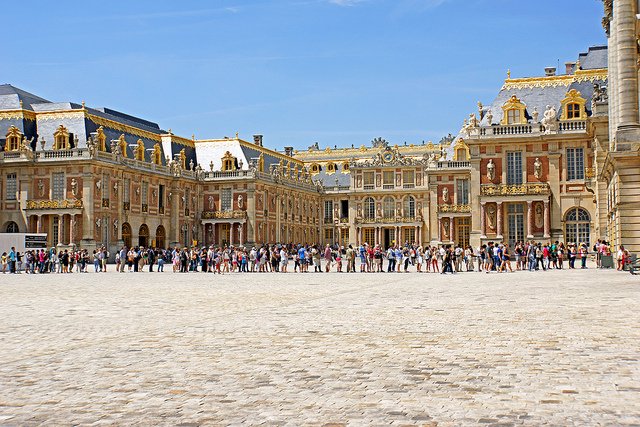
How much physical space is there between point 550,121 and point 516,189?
4472 millimetres

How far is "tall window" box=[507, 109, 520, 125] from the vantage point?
46906 millimetres

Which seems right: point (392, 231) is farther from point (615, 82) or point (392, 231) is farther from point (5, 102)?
point (615, 82)

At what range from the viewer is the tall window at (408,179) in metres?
75.2

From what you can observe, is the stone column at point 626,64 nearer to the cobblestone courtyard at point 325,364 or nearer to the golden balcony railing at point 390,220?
the cobblestone courtyard at point 325,364

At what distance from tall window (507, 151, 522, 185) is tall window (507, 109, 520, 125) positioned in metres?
1.95

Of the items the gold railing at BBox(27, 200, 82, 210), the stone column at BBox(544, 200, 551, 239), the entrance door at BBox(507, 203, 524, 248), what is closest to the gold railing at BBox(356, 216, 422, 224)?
the entrance door at BBox(507, 203, 524, 248)

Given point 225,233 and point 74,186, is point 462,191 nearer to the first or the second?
point 225,233

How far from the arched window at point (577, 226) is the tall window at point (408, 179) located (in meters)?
30.2

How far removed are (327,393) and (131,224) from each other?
5081 centimetres

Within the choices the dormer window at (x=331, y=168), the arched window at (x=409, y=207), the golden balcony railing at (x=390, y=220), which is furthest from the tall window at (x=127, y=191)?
the dormer window at (x=331, y=168)

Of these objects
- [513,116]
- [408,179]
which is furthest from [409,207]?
[513,116]

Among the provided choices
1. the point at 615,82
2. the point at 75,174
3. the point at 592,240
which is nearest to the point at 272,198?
the point at 75,174

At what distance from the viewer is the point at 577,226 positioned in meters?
45.5

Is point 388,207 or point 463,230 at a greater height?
point 388,207
